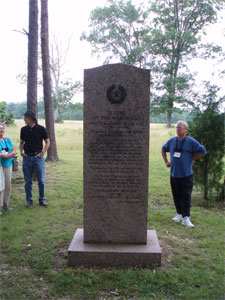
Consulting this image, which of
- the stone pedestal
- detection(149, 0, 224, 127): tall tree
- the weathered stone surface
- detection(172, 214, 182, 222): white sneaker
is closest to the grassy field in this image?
detection(172, 214, 182, 222): white sneaker

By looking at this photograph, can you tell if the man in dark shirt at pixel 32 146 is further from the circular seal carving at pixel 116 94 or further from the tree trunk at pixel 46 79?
the tree trunk at pixel 46 79

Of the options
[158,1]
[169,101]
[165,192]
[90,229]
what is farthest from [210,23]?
[90,229]

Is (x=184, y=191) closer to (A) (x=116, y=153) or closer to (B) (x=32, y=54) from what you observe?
(A) (x=116, y=153)

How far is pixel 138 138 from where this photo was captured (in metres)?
3.74

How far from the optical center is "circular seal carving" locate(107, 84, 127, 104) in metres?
3.70

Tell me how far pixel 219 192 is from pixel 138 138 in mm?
3903

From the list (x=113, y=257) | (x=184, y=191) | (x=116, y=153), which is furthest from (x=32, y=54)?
(x=113, y=257)

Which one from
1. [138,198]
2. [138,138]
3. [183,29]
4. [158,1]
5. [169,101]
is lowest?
→ [138,198]

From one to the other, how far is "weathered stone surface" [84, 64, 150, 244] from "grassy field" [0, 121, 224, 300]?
0.56m

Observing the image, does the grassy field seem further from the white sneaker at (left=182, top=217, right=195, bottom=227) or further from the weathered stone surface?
the weathered stone surface

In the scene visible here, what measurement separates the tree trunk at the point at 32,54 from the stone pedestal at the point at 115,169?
517 centimetres

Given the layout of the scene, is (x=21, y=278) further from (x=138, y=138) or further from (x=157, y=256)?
(x=138, y=138)

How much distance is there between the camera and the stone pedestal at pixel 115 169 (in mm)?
3660

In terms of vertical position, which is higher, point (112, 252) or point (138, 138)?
point (138, 138)
